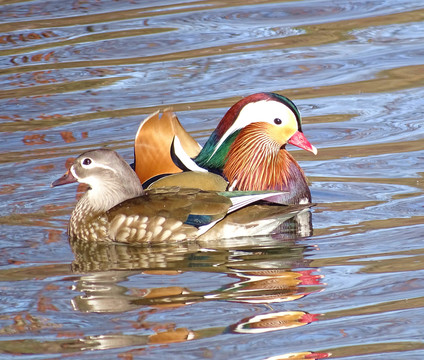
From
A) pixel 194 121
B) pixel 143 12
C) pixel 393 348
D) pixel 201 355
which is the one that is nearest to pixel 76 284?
pixel 201 355

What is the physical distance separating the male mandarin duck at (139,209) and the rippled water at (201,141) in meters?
0.13

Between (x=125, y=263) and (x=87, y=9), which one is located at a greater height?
(x=87, y=9)

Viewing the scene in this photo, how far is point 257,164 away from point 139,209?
1032 mm

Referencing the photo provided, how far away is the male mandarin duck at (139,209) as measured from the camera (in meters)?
6.18

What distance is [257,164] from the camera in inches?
274

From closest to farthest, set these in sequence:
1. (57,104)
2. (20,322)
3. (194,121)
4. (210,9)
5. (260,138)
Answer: (20,322) → (260,138) → (194,121) → (57,104) → (210,9)

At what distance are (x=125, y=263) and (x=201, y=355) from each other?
1584mm

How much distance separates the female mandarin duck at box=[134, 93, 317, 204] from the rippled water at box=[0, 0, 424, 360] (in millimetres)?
302

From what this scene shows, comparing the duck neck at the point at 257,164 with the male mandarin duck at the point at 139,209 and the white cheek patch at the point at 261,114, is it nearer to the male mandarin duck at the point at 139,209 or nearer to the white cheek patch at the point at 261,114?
the white cheek patch at the point at 261,114

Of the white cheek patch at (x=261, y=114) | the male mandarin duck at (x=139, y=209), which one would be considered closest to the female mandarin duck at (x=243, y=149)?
the white cheek patch at (x=261, y=114)

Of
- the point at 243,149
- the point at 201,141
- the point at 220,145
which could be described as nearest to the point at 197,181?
the point at 220,145

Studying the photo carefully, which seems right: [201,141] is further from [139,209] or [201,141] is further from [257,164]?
[139,209]

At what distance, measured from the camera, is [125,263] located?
19.2 ft

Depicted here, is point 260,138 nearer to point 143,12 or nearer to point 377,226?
point 377,226
